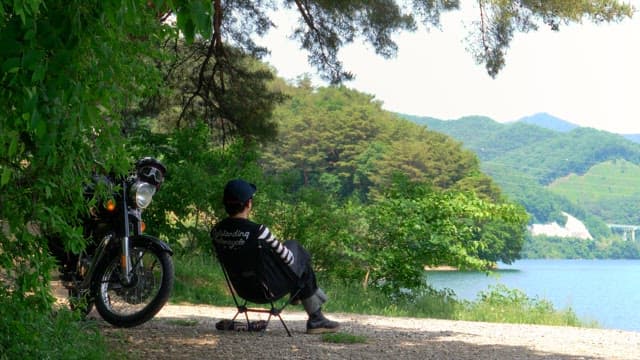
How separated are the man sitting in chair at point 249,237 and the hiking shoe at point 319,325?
3.3 inches

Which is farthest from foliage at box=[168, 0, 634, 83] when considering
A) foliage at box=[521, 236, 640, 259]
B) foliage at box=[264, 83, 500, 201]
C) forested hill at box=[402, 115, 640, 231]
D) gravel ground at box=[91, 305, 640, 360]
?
forested hill at box=[402, 115, 640, 231]

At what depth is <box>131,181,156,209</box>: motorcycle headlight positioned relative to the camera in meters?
5.81

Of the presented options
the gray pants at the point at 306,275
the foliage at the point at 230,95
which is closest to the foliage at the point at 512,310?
the gray pants at the point at 306,275

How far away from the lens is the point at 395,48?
48.8ft

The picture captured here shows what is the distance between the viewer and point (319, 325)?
6.31 m

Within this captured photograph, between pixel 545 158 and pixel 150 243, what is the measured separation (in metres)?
114

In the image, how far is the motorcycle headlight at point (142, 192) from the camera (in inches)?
229

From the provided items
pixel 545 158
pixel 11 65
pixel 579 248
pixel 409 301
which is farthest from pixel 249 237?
pixel 545 158

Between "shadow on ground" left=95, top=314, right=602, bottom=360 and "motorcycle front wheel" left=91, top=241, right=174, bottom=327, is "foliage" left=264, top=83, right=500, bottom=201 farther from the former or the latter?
"motorcycle front wheel" left=91, top=241, right=174, bottom=327

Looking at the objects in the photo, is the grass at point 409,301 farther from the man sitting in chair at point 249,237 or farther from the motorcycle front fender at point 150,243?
the motorcycle front fender at point 150,243

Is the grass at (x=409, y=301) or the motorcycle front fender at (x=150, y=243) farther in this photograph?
the grass at (x=409, y=301)

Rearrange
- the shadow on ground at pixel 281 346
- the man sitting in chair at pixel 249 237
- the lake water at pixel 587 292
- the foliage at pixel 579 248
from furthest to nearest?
1. the foliage at pixel 579 248
2. the lake water at pixel 587 292
3. the man sitting in chair at pixel 249 237
4. the shadow on ground at pixel 281 346

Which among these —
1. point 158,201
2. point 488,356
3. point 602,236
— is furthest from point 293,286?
point 602,236

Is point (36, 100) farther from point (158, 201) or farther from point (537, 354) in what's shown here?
point (158, 201)
